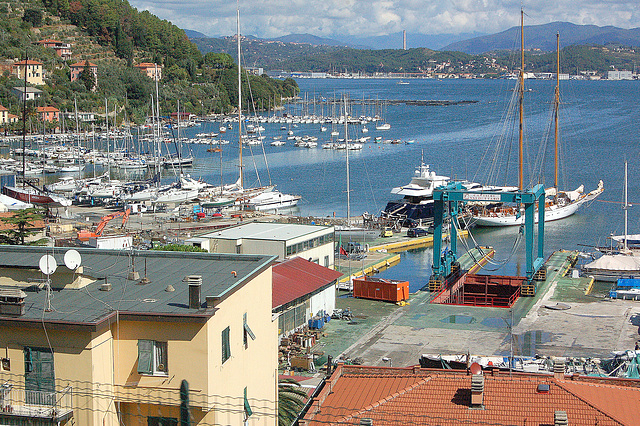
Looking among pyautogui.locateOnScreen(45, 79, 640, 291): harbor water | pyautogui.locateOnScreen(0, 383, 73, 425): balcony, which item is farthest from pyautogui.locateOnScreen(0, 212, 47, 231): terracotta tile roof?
pyautogui.locateOnScreen(0, 383, 73, 425): balcony

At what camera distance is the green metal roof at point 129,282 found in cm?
1094

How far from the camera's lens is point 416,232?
49.6 metres

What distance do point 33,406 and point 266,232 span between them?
2137cm

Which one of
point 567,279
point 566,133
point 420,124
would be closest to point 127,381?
point 567,279

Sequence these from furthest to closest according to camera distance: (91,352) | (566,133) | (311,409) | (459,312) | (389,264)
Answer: (566,133) → (389,264) → (459,312) → (311,409) → (91,352)

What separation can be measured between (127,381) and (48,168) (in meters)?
75.5

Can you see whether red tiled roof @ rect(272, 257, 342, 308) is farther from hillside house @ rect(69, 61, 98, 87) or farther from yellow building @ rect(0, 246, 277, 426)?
hillside house @ rect(69, 61, 98, 87)

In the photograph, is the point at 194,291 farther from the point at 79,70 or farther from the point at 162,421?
the point at 79,70

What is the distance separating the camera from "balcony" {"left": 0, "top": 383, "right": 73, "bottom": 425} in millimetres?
10703

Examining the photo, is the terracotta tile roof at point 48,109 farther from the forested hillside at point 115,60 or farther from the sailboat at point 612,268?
the sailboat at point 612,268

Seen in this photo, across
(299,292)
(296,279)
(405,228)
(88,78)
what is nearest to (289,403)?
(299,292)

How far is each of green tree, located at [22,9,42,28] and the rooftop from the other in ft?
439

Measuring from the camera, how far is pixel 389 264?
42.6 m

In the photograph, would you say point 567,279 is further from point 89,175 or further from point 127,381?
point 89,175
